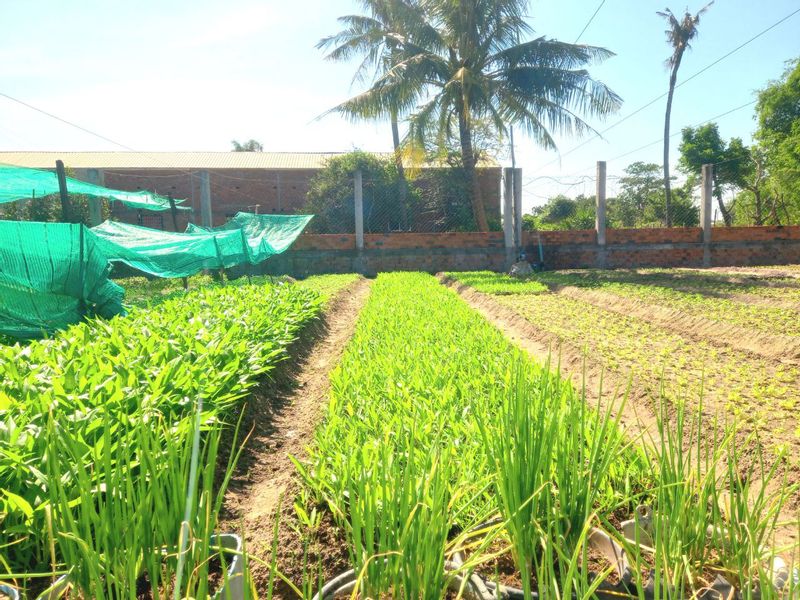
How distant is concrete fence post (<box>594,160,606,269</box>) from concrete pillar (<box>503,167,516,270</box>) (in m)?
2.29

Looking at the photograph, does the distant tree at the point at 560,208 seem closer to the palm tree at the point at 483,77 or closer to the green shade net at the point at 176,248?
the palm tree at the point at 483,77

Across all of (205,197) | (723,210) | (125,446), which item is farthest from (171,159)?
(125,446)

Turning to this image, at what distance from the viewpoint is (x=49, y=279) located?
5.90 meters

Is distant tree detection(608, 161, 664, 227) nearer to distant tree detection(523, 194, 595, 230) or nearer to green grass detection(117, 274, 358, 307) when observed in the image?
distant tree detection(523, 194, 595, 230)

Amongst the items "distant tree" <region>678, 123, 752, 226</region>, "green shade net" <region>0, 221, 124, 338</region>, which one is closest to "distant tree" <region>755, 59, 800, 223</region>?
"distant tree" <region>678, 123, 752, 226</region>

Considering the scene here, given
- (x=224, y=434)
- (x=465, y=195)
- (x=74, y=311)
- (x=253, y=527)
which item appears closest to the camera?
(x=253, y=527)

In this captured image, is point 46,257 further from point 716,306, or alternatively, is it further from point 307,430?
point 716,306

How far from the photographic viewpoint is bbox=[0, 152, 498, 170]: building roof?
78.3 feet

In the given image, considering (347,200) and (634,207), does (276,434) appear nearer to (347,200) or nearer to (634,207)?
(347,200)

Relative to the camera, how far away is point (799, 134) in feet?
79.0

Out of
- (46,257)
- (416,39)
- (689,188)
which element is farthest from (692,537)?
(689,188)

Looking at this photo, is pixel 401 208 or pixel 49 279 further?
pixel 401 208

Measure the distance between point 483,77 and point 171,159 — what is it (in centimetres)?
1637

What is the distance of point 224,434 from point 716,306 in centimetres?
686
